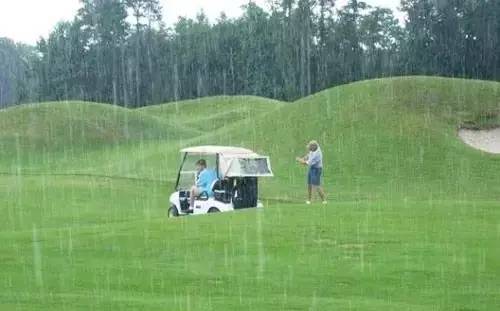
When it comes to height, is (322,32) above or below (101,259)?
above

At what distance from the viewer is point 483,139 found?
157 ft

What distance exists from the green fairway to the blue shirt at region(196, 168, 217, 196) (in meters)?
1.72

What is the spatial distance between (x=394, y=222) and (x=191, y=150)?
7914mm

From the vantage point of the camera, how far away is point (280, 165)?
4484 cm

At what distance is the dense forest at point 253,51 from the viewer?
93.1m

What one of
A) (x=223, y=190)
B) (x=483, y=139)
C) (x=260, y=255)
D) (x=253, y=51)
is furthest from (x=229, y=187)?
(x=253, y=51)

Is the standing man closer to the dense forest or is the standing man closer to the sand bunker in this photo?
the sand bunker

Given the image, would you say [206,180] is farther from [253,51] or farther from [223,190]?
[253,51]

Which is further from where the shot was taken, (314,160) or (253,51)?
(253,51)

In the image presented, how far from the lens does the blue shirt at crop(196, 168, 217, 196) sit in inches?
953

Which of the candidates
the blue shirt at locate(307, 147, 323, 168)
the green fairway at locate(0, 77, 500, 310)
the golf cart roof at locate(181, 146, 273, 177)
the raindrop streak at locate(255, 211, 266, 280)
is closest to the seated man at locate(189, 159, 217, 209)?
the golf cart roof at locate(181, 146, 273, 177)

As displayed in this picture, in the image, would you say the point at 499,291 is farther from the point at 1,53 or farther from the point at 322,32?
the point at 1,53

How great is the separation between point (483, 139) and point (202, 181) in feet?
88.2

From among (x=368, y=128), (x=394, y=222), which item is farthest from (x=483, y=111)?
(x=394, y=222)
